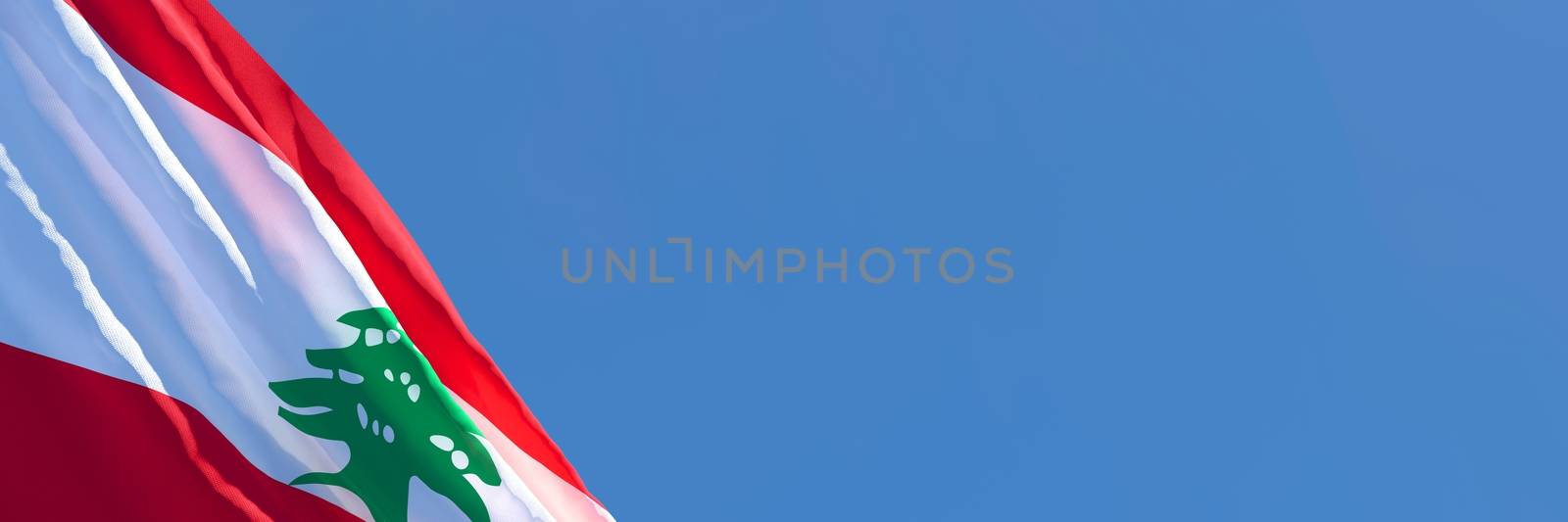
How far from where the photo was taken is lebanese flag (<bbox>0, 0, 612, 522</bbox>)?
4.84 metres

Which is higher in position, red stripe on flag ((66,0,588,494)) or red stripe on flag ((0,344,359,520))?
red stripe on flag ((66,0,588,494))

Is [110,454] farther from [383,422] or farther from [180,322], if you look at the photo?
[383,422]

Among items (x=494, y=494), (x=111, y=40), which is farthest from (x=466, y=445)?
(x=111, y=40)

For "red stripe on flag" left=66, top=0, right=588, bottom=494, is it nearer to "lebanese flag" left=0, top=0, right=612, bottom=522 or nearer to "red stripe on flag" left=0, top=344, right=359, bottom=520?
"lebanese flag" left=0, top=0, right=612, bottom=522

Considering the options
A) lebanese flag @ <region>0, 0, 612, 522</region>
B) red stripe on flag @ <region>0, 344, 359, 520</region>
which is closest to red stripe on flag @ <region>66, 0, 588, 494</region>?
lebanese flag @ <region>0, 0, 612, 522</region>

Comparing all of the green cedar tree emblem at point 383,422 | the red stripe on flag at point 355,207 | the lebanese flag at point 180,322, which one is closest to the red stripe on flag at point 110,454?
the lebanese flag at point 180,322

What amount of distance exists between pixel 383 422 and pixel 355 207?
1.00 metres

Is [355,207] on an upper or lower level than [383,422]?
upper

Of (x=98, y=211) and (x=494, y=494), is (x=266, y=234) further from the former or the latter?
(x=494, y=494)

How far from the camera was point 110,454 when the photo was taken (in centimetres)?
484

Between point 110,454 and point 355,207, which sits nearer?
point 110,454

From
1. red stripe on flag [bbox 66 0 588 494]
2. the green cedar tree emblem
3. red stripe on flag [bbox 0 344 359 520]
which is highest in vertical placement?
red stripe on flag [bbox 66 0 588 494]

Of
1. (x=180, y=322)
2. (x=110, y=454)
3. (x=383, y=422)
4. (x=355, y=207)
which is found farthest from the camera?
(x=355, y=207)

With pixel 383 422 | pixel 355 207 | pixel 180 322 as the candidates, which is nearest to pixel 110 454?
pixel 180 322
